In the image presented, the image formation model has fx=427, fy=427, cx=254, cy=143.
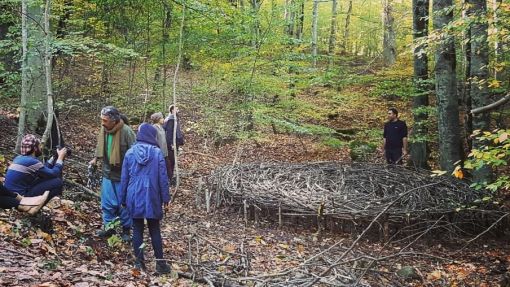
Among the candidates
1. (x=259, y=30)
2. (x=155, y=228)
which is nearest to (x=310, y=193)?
(x=155, y=228)

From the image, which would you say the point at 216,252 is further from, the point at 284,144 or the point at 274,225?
the point at 284,144

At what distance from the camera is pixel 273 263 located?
6113 millimetres

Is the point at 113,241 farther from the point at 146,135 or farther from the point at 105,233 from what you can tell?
the point at 146,135

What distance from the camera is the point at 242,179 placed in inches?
345

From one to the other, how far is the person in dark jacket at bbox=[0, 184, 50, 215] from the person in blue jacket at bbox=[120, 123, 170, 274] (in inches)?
35.9

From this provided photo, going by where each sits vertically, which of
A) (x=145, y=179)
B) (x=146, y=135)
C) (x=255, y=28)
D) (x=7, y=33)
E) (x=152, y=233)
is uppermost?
(x=255, y=28)

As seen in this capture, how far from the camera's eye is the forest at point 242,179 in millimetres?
4988

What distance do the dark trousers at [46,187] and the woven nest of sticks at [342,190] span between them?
10.9ft

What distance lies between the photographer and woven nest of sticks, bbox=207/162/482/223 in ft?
23.8

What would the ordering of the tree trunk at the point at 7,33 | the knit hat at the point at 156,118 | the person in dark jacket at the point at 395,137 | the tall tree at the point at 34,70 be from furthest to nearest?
the person in dark jacket at the point at 395,137, the tree trunk at the point at 7,33, the knit hat at the point at 156,118, the tall tree at the point at 34,70

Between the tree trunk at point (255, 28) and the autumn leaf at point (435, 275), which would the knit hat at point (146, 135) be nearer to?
the autumn leaf at point (435, 275)

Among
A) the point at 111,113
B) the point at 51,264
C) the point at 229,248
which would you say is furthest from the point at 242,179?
the point at 51,264

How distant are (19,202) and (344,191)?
18.1 feet

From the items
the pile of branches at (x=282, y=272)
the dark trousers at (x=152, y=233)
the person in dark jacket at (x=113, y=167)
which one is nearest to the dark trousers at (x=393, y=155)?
the pile of branches at (x=282, y=272)
